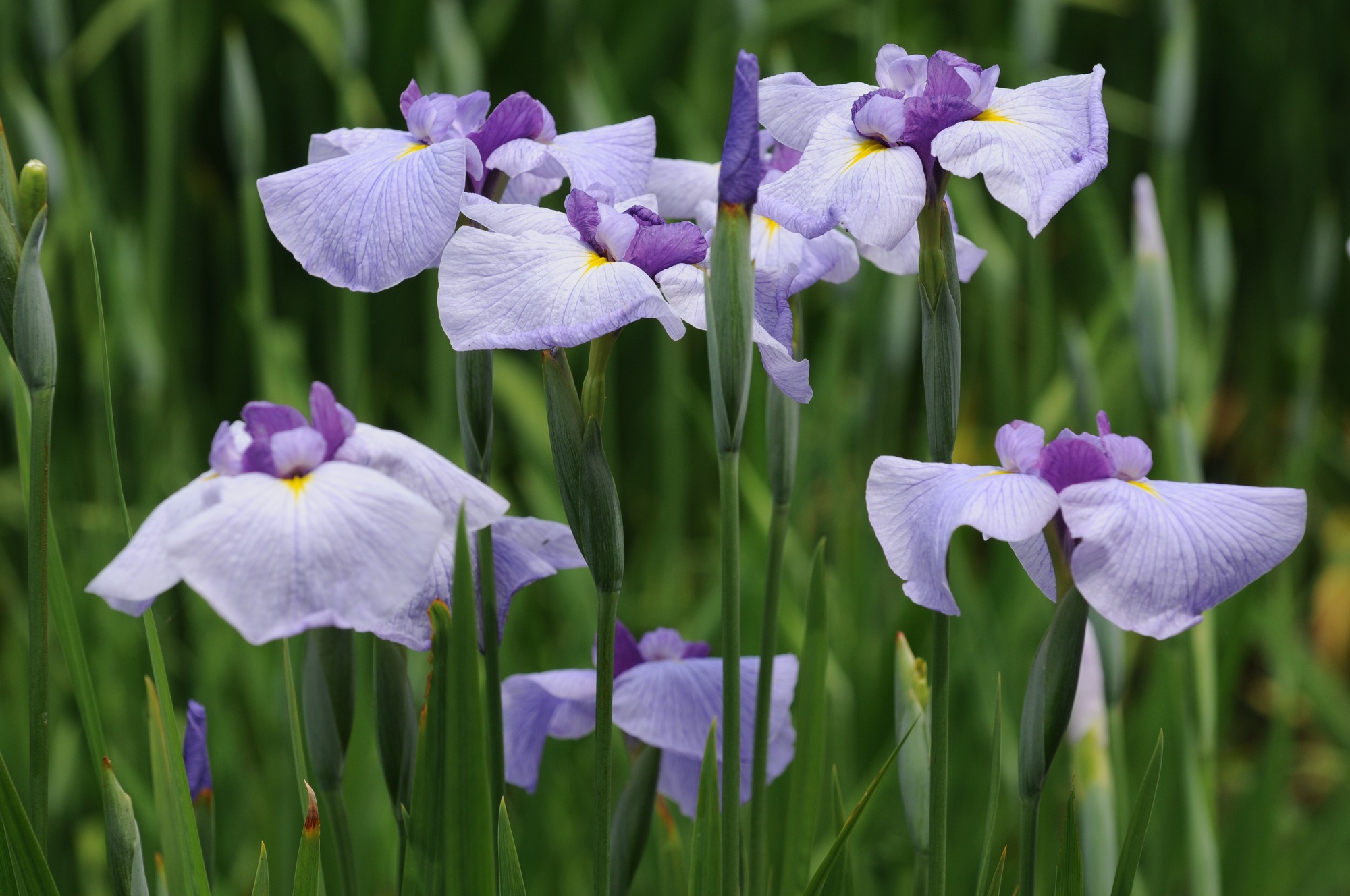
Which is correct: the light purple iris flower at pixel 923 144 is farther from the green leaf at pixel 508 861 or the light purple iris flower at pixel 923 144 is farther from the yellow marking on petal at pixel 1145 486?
the green leaf at pixel 508 861

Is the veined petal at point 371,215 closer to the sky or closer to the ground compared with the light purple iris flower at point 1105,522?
closer to the sky

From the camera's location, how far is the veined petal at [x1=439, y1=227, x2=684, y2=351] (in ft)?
1.06

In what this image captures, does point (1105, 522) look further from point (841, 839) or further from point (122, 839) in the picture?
point (122, 839)

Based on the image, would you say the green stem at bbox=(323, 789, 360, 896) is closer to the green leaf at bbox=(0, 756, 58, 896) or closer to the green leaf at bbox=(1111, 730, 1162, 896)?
the green leaf at bbox=(0, 756, 58, 896)

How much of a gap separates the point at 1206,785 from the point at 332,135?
62 cm

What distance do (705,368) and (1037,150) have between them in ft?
4.03

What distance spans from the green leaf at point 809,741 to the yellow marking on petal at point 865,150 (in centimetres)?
16

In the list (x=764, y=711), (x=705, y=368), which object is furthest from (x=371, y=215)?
(x=705, y=368)

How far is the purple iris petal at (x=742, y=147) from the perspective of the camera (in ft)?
1.05

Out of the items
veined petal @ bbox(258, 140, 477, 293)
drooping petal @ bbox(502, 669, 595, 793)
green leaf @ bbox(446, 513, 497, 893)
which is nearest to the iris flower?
veined petal @ bbox(258, 140, 477, 293)

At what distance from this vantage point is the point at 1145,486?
36cm

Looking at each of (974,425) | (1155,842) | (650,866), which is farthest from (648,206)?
(974,425)

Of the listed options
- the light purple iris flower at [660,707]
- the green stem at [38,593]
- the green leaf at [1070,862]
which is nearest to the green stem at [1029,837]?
the green leaf at [1070,862]

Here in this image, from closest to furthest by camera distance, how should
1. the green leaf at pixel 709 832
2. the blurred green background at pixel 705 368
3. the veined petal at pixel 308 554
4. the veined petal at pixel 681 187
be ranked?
the veined petal at pixel 308 554 < the green leaf at pixel 709 832 < the veined petal at pixel 681 187 < the blurred green background at pixel 705 368
